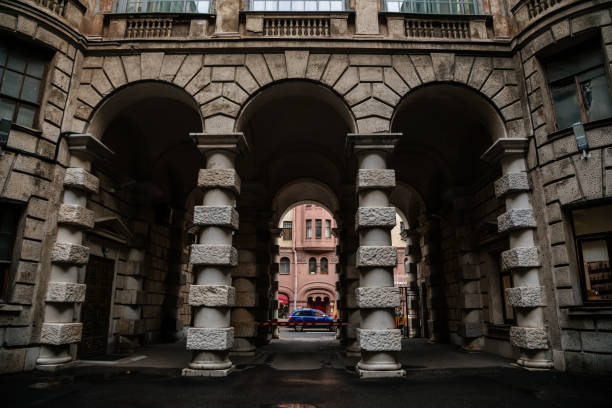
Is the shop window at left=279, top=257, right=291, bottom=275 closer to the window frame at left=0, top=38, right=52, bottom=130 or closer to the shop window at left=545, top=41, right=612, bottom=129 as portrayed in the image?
the window frame at left=0, top=38, right=52, bottom=130

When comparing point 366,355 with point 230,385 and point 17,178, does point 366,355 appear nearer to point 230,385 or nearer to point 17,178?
point 230,385

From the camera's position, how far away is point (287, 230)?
41375 millimetres

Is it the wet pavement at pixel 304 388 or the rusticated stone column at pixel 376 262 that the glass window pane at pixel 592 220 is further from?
the rusticated stone column at pixel 376 262

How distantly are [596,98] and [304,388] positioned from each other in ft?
30.4

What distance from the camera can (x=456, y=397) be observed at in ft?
21.7

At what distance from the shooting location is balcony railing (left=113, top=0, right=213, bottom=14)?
11.6m

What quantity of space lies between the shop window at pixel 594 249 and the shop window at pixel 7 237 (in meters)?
13.0

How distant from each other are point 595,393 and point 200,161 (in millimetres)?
14358

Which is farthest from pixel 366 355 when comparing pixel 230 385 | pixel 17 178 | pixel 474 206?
pixel 17 178

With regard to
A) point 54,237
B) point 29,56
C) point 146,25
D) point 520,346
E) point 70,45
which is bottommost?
point 520,346

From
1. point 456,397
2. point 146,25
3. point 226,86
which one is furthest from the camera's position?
point 146,25

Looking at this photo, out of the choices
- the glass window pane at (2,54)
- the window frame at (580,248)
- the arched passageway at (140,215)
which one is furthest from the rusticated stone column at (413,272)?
the glass window pane at (2,54)

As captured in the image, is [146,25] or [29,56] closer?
[29,56]

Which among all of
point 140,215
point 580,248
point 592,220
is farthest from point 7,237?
point 592,220
